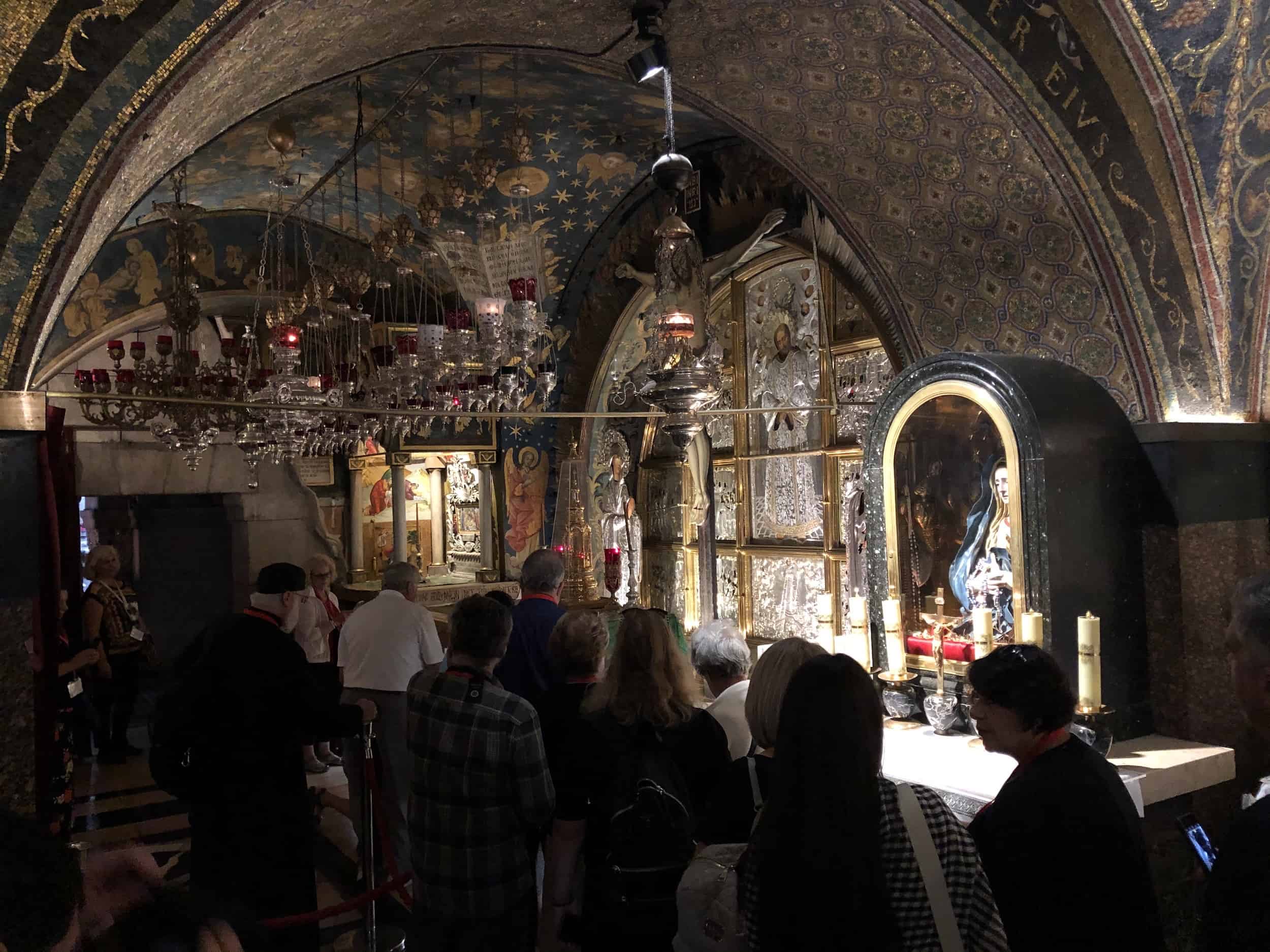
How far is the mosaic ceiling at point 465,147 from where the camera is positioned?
269 inches

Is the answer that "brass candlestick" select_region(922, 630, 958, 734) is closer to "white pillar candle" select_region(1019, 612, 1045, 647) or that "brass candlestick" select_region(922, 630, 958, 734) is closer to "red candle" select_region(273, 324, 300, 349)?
"white pillar candle" select_region(1019, 612, 1045, 647)

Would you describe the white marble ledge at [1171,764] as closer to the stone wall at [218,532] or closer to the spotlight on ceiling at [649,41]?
the spotlight on ceiling at [649,41]

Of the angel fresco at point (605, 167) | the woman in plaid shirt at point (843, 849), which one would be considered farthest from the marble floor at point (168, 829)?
the angel fresco at point (605, 167)

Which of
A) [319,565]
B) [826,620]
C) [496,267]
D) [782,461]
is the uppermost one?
[496,267]

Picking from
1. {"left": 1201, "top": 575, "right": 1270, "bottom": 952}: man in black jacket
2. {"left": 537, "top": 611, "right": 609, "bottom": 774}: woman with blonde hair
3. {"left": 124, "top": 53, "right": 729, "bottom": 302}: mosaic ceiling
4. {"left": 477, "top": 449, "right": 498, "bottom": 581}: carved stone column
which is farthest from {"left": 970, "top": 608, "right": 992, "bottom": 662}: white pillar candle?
{"left": 477, "top": 449, "right": 498, "bottom": 581}: carved stone column

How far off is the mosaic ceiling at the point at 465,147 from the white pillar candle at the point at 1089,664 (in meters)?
3.85

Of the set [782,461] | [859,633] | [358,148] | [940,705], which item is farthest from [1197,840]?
[358,148]

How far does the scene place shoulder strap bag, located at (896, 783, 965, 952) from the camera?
69.4 inches

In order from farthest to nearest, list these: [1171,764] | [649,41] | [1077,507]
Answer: [649,41] → [1077,507] → [1171,764]

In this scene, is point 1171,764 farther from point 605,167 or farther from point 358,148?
point 358,148

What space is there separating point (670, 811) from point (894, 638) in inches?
104

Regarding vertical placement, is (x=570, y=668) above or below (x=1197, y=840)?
above

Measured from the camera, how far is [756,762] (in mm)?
2262

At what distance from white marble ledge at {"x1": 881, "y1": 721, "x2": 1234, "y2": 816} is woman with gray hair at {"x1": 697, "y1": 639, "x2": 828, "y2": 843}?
167 centimetres
